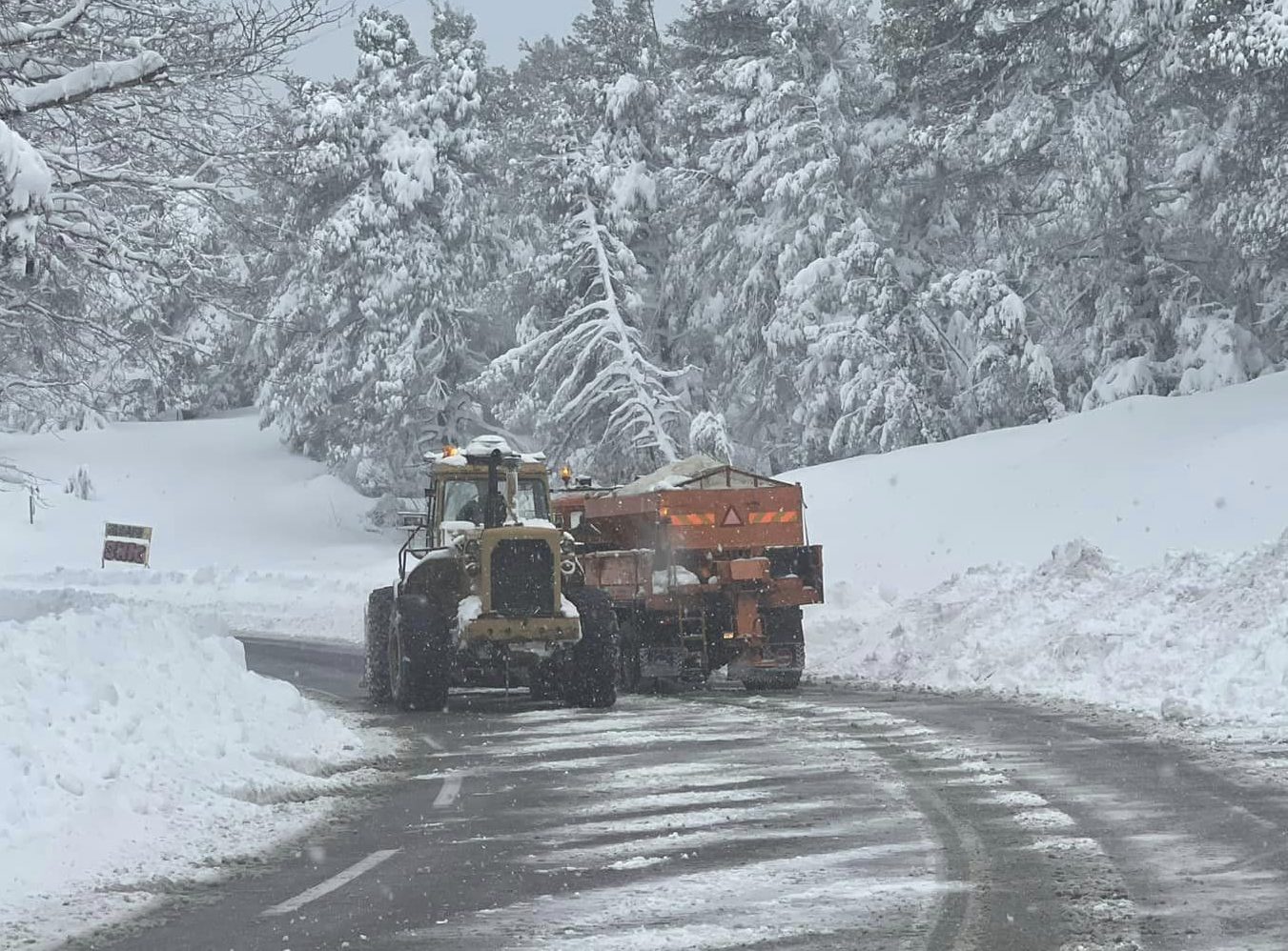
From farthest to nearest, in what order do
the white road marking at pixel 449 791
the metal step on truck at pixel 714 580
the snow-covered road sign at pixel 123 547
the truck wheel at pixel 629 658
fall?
the snow-covered road sign at pixel 123 547, the truck wheel at pixel 629 658, the metal step on truck at pixel 714 580, the white road marking at pixel 449 791

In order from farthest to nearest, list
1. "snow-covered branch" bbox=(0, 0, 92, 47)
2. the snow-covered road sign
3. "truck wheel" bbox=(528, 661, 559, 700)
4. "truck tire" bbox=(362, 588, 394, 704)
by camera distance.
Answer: the snow-covered road sign < "truck tire" bbox=(362, 588, 394, 704) < "truck wheel" bbox=(528, 661, 559, 700) < "snow-covered branch" bbox=(0, 0, 92, 47)

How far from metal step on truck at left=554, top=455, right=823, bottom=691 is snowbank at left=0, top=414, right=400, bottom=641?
13.1 metres

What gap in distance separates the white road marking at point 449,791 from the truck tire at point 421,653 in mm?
4879

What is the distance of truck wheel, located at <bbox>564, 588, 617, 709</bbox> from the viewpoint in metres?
18.1

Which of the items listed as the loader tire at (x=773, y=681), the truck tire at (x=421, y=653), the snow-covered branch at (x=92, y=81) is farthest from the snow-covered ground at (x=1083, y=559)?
the snow-covered branch at (x=92, y=81)

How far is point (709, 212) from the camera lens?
1829 inches

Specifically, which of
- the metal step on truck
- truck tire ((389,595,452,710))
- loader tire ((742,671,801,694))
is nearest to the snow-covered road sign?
the metal step on truck

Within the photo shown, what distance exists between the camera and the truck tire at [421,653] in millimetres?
18078

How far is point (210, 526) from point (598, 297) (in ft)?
62.2

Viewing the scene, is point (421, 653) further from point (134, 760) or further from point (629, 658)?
point (134, 760)

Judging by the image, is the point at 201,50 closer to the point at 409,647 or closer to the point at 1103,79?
the point at 409,647

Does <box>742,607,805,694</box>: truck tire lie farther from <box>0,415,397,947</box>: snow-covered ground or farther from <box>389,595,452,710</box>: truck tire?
<box>0,415,397,947</box>: snow-covered ground

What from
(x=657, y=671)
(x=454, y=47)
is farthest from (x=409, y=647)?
(x=454, y=47)

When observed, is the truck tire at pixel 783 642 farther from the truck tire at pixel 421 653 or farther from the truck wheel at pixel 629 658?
the truck tire at pixel 421 653
